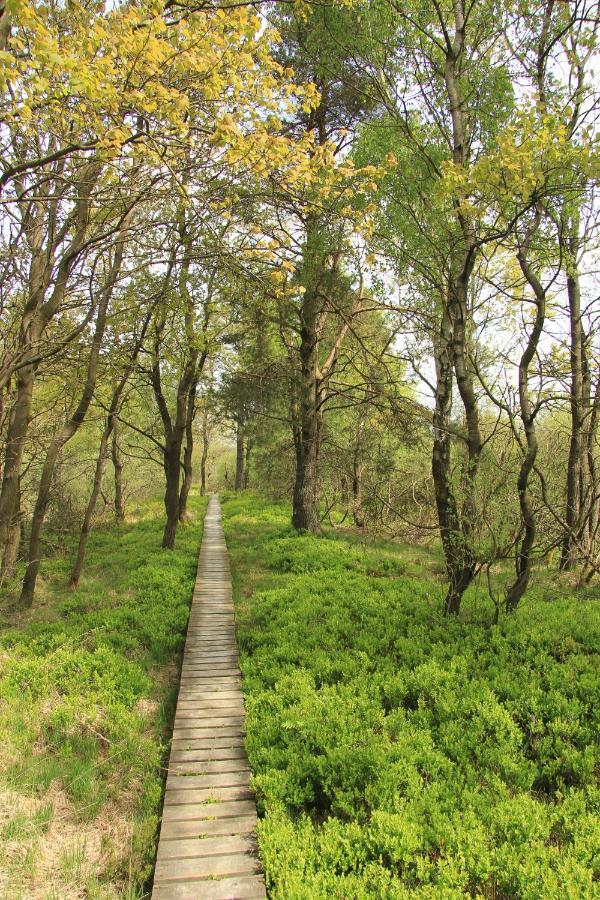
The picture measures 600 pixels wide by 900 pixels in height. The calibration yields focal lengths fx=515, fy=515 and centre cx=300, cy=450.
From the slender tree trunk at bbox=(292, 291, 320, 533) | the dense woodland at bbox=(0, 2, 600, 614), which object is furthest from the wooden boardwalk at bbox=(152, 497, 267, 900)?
the slender tree trunk at bbox=(292, 291, 320, 533)

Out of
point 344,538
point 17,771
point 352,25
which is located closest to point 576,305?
point 352,25

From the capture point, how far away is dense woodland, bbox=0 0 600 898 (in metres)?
5.16

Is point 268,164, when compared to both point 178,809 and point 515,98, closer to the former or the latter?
point 515,98

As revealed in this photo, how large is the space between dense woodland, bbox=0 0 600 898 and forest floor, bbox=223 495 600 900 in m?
0.13

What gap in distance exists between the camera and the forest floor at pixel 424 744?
4.02 meters

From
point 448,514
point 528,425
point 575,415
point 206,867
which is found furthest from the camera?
point 575,415

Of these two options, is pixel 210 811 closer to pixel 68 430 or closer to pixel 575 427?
pixel 68 430

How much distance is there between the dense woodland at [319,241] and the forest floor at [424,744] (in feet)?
0.44

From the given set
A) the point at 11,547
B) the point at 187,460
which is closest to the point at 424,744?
the point at 11,547

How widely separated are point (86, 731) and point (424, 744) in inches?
162

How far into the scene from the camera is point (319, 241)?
10.8 m

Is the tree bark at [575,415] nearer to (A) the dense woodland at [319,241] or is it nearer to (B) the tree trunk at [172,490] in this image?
(A) the dense woodland at [319,241]

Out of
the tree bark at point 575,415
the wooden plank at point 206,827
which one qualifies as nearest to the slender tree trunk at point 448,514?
the tree bark at point 575,415

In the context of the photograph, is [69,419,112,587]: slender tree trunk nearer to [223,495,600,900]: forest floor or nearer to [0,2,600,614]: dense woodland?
[0,2,600,614]: dense woodland
